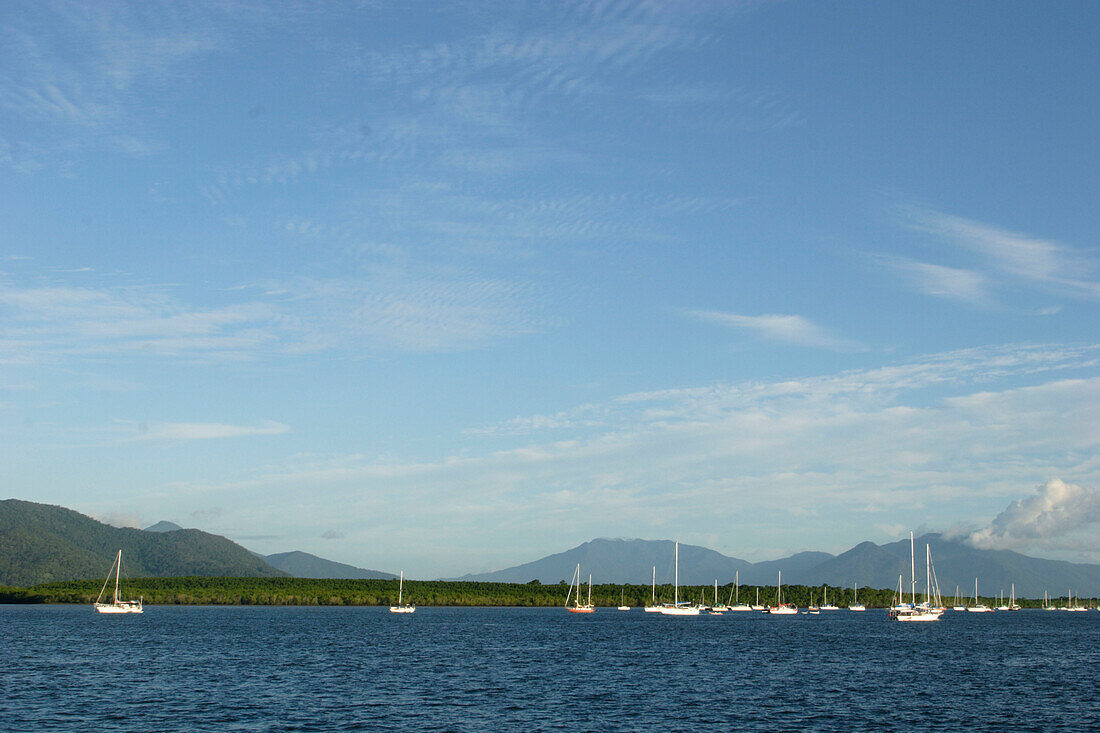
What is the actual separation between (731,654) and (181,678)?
57.0 metres

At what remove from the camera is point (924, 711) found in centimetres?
6038

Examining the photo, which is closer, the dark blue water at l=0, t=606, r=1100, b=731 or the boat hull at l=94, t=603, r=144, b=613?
the dark blue water at l=0, t=606, r=1100, b=731

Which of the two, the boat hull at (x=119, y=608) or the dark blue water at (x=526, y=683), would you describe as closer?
the dark blue water at (x=526, y=683)

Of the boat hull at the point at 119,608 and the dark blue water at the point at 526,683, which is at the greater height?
the dark blue water at the point at 526,683

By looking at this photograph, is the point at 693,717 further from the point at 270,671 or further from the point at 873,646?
the point at 873,646

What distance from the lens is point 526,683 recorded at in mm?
72375

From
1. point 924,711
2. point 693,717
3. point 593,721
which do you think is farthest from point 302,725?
point 924,711

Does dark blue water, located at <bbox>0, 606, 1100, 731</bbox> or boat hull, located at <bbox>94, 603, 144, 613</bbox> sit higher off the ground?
dark blue water, located at <bbox>0, 606, 1100, 731</bbox>

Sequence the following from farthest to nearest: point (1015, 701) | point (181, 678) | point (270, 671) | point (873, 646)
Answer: point (873, 646)
point (270, 671)
point (181, 678)
point (1015, 701)

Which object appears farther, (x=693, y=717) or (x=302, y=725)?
(x=693, y=717)

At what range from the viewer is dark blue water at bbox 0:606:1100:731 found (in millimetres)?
54906

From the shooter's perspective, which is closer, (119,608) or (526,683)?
(526,683)

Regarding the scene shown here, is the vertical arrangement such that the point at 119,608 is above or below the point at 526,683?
below

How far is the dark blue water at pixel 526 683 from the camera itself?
54906 mm
